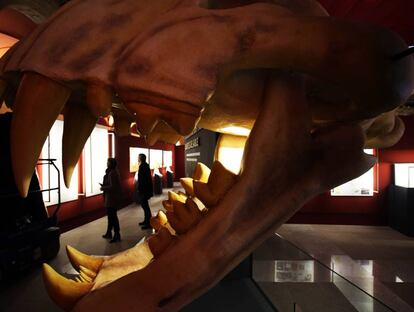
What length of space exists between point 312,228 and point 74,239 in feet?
13.4

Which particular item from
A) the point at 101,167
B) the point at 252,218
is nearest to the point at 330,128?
the point at 252,218

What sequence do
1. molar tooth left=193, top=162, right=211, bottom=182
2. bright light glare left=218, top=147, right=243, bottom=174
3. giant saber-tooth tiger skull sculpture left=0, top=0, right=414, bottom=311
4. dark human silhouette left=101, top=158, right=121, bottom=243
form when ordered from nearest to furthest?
giant saber-tooth tiger skull sculpture left=0, top=0, right=414, bottom=311 → molar tooth left=193, top=162, right=211, bottom=182 → bright light glare left=218, top=147, right=243, bottom=174 → dark human silhouette left=101, top=158, right=121, bottom=243

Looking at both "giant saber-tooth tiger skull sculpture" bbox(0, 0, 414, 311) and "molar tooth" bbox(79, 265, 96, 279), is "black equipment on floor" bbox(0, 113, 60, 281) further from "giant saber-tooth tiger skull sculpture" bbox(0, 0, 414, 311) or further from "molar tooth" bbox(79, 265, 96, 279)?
"giant saber-tooth tiger skull sculpture" bbox(0, 0, 414, 311)

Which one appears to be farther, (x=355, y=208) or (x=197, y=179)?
(x=355, y=208)

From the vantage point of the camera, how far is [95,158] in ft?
19.5

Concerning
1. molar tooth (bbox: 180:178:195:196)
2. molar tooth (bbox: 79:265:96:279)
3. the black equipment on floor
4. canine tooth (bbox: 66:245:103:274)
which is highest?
molar tooth (bbox: 180:178:195:196)

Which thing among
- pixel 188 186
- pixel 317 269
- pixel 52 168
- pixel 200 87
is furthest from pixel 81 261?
pixel 52 168

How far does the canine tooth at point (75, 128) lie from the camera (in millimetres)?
730

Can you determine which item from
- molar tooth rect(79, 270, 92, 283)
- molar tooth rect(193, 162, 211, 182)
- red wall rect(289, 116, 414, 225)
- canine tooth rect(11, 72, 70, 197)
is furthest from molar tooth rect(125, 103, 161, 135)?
red wall rect(289, 116, 414, 225)

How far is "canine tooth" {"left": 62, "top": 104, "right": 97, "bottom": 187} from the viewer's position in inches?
28.8

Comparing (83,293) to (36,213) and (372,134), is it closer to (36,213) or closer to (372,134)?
(372,134)

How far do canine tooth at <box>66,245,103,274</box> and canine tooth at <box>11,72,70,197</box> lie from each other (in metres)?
0.45

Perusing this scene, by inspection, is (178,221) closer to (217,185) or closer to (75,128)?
(217,185)

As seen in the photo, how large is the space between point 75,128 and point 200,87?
392mm
